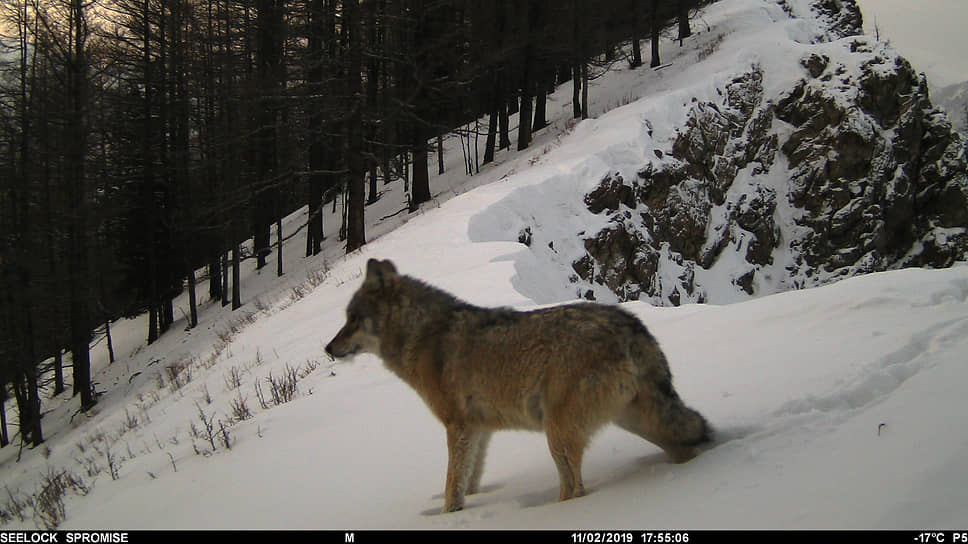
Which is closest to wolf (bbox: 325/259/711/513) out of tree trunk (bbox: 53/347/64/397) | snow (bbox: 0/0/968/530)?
snow (bbox: 0/0/968/530)

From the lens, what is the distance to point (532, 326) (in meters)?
4.34

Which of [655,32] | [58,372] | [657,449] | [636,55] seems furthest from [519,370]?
[636,55]

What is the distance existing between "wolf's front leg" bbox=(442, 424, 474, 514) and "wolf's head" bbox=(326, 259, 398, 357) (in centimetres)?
99

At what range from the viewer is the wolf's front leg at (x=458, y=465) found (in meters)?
4.35

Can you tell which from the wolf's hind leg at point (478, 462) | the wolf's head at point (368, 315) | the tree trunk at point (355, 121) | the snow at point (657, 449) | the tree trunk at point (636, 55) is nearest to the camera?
the snow at point (657, 449)

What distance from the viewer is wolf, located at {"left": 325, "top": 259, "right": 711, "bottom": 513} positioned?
398 cm

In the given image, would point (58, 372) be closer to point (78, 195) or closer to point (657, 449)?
point (78, 195)

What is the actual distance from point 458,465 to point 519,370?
843mm

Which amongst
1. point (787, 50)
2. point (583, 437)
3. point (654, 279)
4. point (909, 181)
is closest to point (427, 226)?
point (654, 279)

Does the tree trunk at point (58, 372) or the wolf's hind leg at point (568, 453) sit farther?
the tree trunk at point (58, 372)

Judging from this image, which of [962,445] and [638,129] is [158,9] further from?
[962,445]

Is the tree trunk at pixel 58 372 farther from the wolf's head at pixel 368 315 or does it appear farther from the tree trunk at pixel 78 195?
the wolf's head at pixel 368 315

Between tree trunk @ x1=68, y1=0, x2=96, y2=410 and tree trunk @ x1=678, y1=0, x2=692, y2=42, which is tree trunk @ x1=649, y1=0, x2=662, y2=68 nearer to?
tree trunk @ x1=678, y1=0, x2=692, y2=42

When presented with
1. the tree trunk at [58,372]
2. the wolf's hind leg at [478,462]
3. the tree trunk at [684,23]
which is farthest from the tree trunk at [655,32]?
the wolf's hind leg at [478,462]
